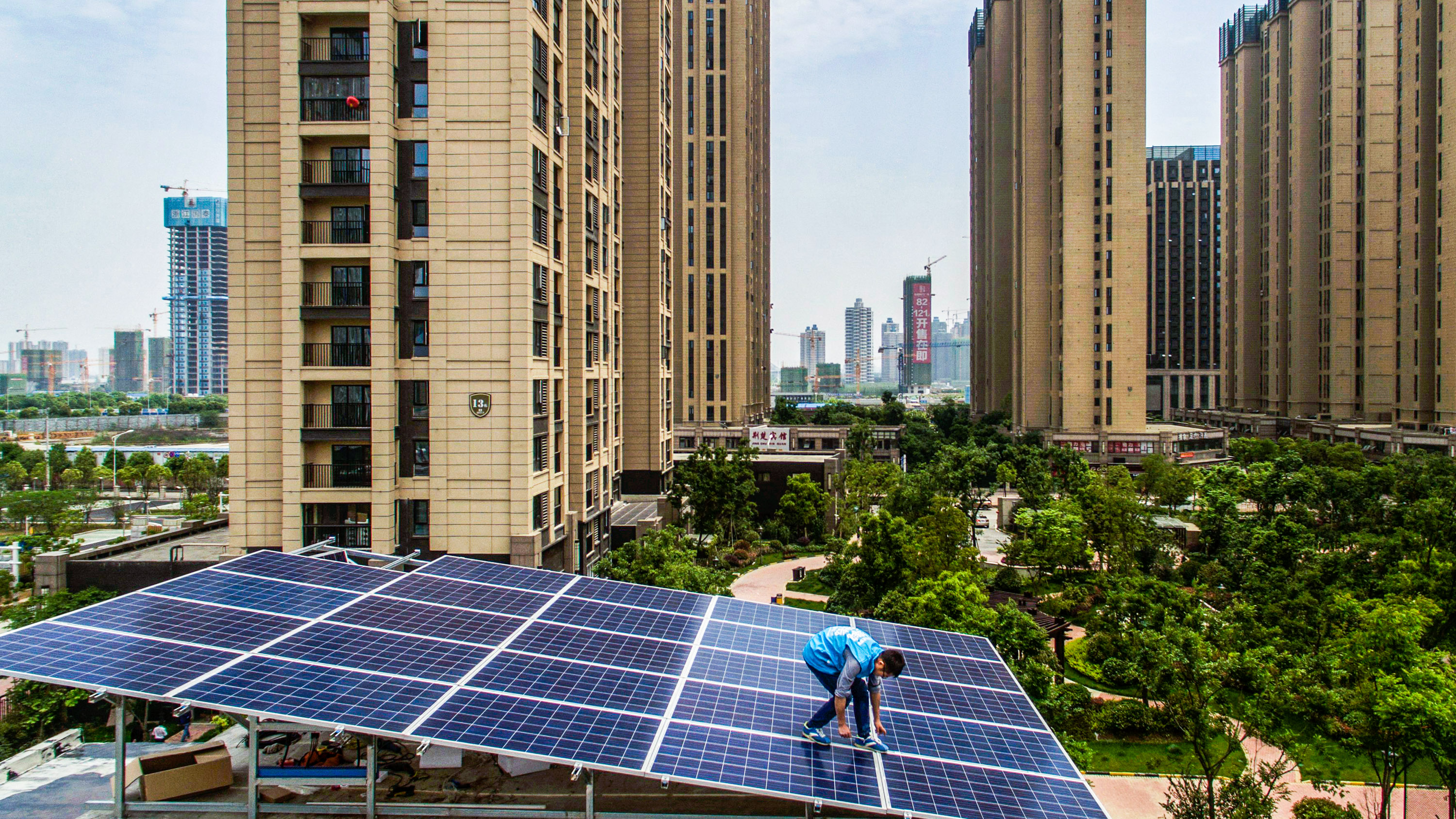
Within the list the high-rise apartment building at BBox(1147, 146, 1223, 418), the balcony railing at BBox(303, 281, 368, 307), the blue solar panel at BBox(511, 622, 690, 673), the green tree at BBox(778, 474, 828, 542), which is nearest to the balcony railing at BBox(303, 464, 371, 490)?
the balcony railing at BBox(303, 281, 368, 307)

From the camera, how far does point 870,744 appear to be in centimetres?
1014

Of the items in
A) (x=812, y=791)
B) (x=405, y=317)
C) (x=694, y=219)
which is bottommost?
(x=812, y=791)

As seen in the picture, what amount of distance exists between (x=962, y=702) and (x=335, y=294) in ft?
79.8

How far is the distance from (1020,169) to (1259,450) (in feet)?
128

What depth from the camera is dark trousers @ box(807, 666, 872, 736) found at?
33.2 feet

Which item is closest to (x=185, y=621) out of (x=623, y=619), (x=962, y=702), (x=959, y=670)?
(x=623, y=619)

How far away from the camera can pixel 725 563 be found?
48125mm

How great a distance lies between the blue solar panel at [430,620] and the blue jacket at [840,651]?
5163mm

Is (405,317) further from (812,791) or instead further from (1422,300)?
(1422,300)

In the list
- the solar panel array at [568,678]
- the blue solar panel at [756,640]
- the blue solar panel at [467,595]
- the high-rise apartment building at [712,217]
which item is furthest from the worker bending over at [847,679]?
the high-rise apartment building at [712,217]

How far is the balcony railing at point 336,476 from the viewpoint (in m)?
27.8

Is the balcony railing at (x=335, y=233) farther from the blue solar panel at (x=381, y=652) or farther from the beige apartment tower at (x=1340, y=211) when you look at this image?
the beige apartment tower at (x=1340, y=211)

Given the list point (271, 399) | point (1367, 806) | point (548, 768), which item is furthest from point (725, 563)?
point (548, 768)

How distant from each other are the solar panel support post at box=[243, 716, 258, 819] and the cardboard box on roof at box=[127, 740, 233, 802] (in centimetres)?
91
